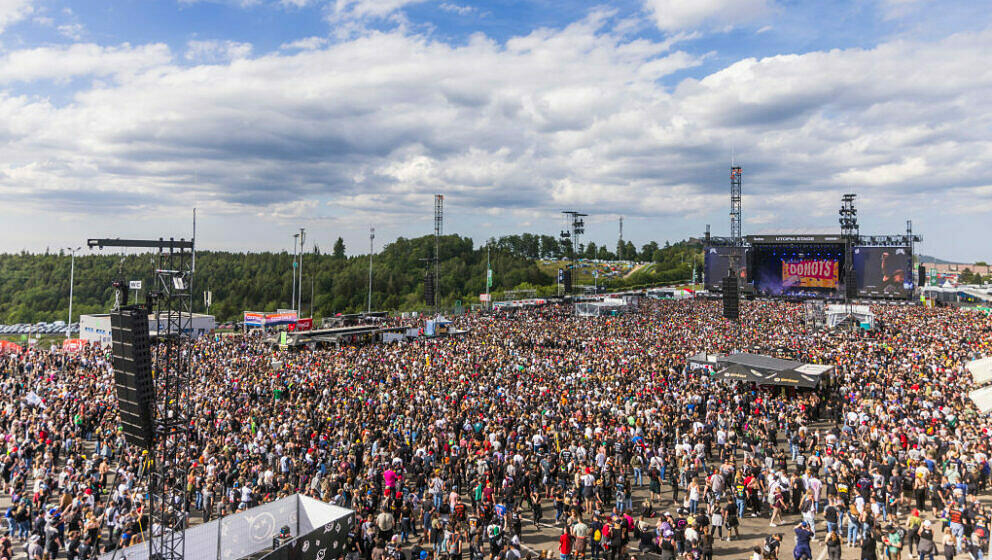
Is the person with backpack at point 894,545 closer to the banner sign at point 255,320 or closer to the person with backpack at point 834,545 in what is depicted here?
the person with backpack at point 834,545

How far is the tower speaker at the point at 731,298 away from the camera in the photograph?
1227 inches

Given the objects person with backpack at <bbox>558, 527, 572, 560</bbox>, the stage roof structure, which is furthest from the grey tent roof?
person with backpack at <bbox>558, 527, 572, 560</bbox>

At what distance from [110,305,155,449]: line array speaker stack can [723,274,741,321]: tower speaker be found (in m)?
28.6

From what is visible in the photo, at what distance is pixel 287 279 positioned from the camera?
103 meters

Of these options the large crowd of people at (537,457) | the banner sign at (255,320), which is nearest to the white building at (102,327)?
the banner sign at (255,320)

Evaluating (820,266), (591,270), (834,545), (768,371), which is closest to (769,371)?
(768,371)

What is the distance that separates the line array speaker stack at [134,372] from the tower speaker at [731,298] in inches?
1126

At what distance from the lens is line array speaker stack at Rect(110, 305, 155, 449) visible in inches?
340

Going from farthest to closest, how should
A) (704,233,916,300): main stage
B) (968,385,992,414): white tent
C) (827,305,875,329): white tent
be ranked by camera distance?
1. (704,233,916,300): main stage
2. (827,305,875,329): white tent
3. (968,385,992,414): white tent

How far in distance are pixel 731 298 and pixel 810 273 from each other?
38567mm

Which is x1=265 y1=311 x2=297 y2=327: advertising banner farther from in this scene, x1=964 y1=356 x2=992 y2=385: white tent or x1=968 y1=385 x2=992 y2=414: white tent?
x1=968 y1=385 x2=992 y2=414: white tent

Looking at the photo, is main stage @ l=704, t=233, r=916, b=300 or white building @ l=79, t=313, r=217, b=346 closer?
white building @ l=79, t=313, r=217, b=346

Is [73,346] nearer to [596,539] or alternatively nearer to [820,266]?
[596,539]

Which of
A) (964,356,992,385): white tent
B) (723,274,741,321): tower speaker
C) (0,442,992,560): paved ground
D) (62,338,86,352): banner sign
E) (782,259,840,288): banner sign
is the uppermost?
(782,259,840,288): banner sign
